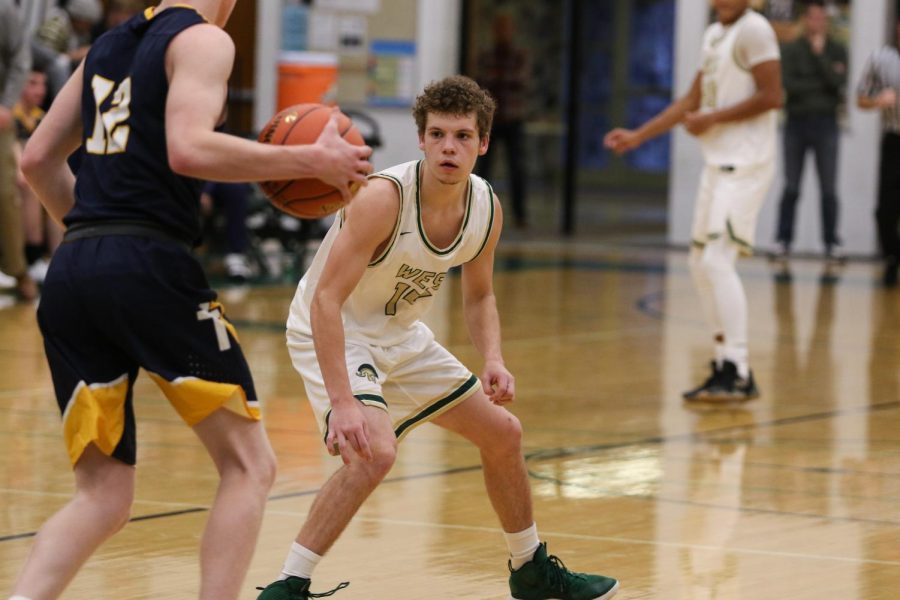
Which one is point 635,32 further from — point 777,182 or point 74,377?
point 74,377

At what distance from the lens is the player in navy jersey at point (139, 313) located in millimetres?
3695

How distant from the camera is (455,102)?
4449mm

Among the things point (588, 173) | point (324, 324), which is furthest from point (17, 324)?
point (588, 173)

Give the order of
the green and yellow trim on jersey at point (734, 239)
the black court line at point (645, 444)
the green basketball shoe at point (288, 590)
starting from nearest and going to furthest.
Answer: the green basketball shoe at point (288, 590) < the black court line at point (645, 444) < the green and yellow trim on jersey at point (734, 239)

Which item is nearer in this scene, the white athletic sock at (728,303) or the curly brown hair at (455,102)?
the curly brown hair at (455,102)

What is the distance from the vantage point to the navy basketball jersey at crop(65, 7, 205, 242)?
373 centimetres

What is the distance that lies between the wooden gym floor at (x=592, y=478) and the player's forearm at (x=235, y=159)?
1.53 m

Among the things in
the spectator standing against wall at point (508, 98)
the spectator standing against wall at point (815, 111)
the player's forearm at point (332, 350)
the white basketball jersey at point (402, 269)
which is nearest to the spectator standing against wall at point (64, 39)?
the spectator standing against wall at point (508, 98)

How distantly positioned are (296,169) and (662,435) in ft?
13.1

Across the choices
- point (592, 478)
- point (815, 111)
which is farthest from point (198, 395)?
point (815, 111)

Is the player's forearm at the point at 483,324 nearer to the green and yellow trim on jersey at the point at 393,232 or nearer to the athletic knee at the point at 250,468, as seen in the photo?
the green and yellow trim on jersey at the point at 393,232

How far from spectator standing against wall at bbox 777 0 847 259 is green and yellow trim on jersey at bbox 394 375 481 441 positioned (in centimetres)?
1173

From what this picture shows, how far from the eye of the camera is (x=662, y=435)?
24.0 feet

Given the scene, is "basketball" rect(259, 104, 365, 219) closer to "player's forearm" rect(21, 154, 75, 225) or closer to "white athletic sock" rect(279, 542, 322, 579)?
"player's forearm" rect(21, 154, 75, 225)
